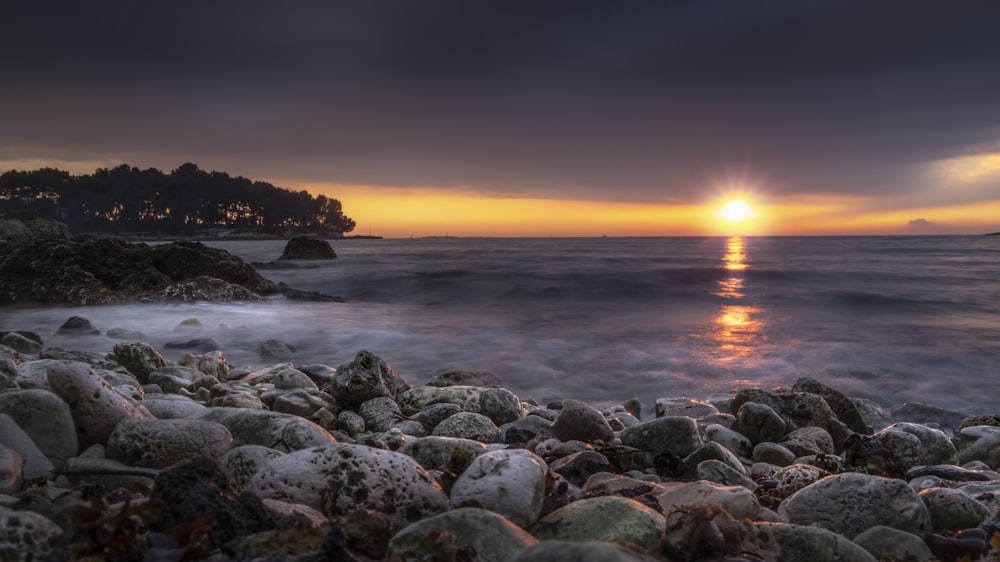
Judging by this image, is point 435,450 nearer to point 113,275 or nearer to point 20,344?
point 20,344

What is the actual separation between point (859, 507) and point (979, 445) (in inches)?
127

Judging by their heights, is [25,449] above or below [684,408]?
above

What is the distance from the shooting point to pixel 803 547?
2252mm

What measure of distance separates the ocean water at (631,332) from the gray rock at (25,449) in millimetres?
6300

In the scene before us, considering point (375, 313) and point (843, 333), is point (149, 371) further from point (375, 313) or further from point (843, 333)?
point (843, 333)

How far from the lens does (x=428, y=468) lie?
3480 millimetres

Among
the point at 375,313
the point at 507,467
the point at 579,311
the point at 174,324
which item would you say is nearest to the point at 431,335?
the point at 375,313

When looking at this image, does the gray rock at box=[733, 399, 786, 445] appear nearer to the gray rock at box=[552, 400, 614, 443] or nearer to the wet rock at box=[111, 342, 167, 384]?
the gray rock at box=[552, 400, 614, 443]

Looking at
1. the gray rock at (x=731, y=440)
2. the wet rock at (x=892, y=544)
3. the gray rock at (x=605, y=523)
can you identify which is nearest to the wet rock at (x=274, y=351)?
the gray rock at (x=731, y=440)

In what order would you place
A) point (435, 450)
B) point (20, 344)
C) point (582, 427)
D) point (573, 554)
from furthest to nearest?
point (20, 344) < point (582, 427) < point (435, 450) < point (573, 554)

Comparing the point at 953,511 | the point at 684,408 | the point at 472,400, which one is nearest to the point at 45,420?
the point at 472,400

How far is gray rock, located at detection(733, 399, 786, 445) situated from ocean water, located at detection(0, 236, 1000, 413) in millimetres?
2863

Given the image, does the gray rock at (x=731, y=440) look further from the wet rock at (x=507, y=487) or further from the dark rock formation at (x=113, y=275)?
the dark rock formation at (x=113, y=275)

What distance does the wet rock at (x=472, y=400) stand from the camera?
545cm
